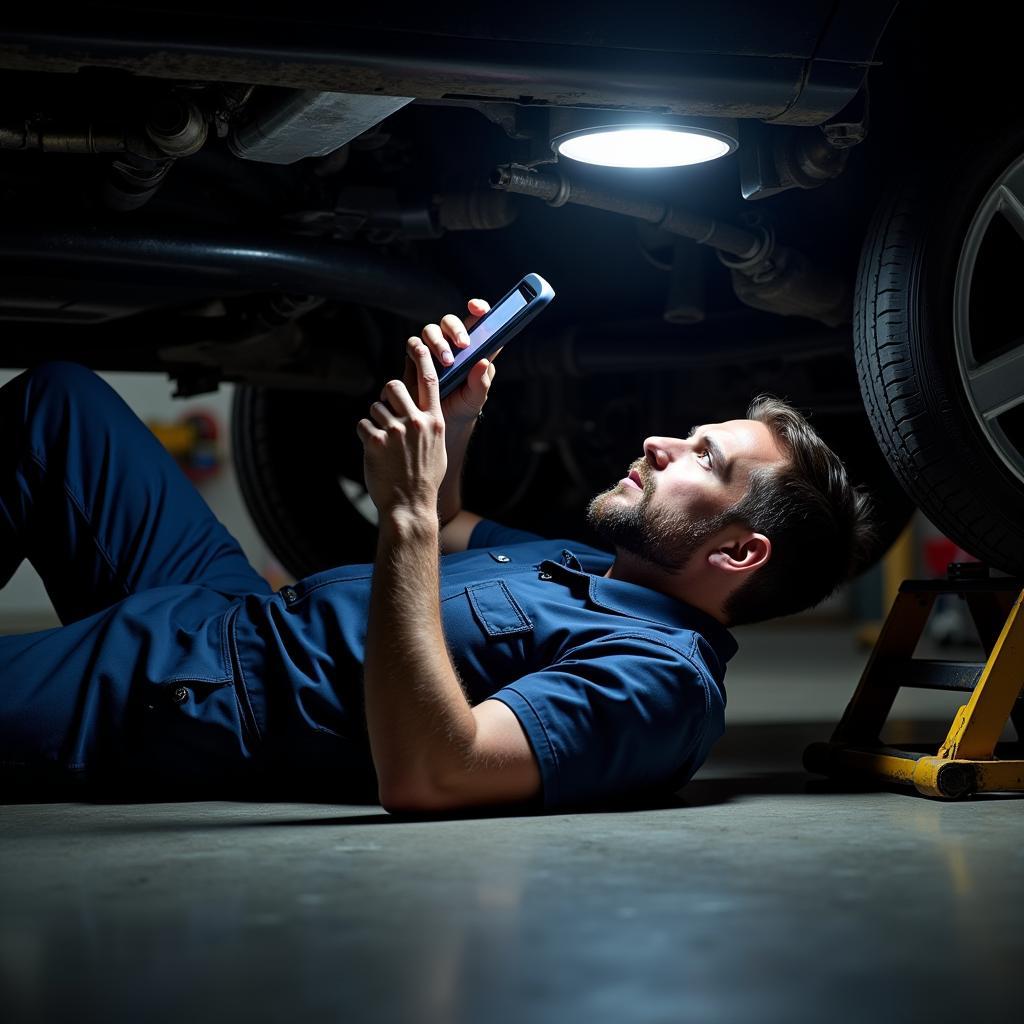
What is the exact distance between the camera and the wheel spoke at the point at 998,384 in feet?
6.39

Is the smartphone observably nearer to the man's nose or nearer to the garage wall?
the man's nose

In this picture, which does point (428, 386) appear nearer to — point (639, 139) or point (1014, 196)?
point (639, 139)

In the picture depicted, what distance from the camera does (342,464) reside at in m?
3.55

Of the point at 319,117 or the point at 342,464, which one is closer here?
the point at 319,117

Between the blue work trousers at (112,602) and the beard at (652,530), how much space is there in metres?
0.55

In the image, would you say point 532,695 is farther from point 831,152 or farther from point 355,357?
point 355,357

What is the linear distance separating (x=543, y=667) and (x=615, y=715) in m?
0.20

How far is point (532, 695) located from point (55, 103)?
106 cm

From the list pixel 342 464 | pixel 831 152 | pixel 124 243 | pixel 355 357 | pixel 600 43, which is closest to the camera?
pixel 600 43

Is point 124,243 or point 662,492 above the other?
point 124,243

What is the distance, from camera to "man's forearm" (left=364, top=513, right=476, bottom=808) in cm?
149

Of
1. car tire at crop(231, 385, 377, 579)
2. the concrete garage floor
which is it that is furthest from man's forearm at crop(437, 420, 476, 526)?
car tire at crop(231, 385, 377, 579)

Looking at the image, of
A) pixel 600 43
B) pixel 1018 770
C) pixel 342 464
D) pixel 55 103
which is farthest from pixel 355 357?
pixel 1018 770

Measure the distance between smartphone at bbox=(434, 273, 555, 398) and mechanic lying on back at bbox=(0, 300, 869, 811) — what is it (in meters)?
0.03
